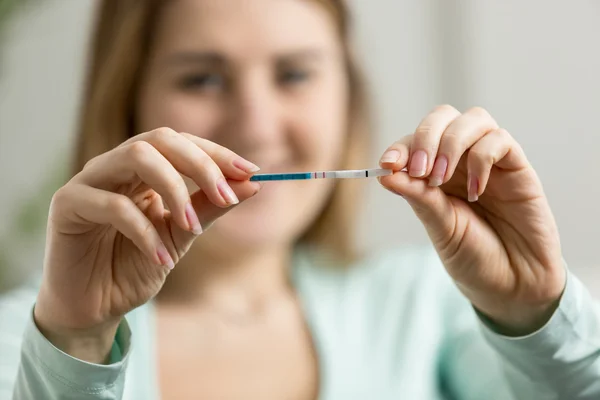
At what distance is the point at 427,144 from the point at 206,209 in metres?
0.19

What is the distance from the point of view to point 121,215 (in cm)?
42

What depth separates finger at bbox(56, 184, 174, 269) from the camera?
16.4 inches

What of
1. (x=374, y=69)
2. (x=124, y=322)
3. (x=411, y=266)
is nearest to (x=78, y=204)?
(x=124, y=322)

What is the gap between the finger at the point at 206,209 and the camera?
423mm

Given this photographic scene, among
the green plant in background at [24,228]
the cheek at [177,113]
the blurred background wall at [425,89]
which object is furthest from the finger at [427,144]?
the green plant in background at [24,228]

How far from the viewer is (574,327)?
0.53m

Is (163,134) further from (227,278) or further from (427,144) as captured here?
(227,278)

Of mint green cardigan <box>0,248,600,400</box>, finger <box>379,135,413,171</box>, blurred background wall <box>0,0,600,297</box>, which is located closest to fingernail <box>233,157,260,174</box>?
finger <box>379,135,413,171</box>

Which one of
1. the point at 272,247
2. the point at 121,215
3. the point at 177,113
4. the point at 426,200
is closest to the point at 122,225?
the point at 121,215

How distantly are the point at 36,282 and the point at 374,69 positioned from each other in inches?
25.2

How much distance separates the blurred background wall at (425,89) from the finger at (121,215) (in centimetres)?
47

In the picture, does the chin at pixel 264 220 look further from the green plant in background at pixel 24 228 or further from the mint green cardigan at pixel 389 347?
the green plant in background at pixel 24 228

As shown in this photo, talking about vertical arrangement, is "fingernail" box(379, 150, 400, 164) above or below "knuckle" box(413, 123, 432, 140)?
below

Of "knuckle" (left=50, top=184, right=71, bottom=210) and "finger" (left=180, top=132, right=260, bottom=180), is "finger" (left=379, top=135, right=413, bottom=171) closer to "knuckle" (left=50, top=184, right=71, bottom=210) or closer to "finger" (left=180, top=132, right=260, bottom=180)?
"finger" (left=180, top=132, right=260, bottom=180)
